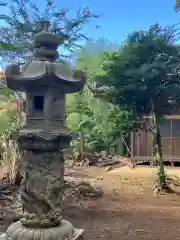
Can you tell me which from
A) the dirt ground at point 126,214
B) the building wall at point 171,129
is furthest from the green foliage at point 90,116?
the dirt ground at point 126,214

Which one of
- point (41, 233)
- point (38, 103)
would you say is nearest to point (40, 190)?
point (41, 233)

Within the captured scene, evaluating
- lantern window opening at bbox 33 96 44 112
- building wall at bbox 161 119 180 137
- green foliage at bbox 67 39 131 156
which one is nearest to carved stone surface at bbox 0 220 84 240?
lantern window opening at bbox 33 96 44 112

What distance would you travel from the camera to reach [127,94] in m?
11.8

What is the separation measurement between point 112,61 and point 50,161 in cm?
748

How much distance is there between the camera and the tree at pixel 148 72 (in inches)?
448

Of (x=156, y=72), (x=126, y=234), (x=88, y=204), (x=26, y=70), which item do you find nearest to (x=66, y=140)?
(x=26, y=70)

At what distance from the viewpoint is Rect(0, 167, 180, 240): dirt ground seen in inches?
281

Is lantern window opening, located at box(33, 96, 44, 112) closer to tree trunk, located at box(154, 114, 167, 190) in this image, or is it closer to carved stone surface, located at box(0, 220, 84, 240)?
carved stone surface, located at box(0, 220, 84, 240)

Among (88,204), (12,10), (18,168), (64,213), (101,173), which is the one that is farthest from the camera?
(101,173)

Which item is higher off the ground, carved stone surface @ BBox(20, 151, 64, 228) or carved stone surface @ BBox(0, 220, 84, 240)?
carved stone surface @ BBox(20, 151, 64, 228)

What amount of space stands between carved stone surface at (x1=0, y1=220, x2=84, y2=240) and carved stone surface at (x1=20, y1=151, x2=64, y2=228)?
0.09 metres

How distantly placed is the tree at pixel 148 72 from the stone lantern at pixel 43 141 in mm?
6607

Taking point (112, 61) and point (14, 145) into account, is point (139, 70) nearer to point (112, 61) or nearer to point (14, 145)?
point (112, 61)

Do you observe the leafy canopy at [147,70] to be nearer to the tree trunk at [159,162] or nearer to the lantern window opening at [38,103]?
the tree trunk at [159,162]
